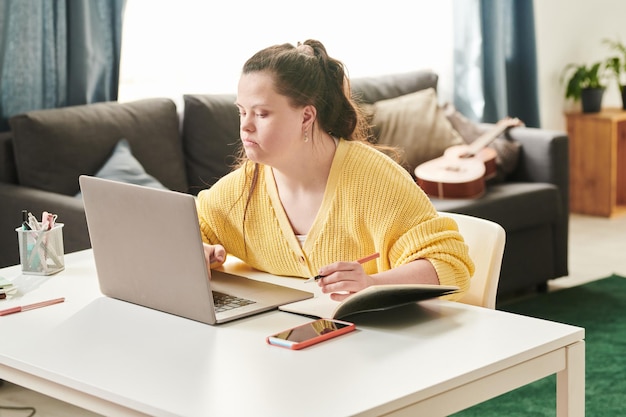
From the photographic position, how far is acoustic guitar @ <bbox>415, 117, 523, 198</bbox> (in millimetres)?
3770

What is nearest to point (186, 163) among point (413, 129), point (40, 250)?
point (413, 129)

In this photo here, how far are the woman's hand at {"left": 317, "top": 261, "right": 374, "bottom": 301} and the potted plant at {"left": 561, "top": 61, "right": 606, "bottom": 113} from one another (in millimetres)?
3962

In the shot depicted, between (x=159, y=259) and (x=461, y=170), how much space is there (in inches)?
93.2

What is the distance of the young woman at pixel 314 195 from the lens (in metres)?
1.83

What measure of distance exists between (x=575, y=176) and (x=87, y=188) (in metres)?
4.07

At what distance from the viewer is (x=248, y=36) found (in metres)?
4.22

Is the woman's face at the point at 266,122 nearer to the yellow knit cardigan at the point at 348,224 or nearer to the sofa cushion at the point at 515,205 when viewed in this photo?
the yellow knit cardigan at the point at 348,224

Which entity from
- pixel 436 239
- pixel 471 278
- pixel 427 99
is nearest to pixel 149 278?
pixel 436 239

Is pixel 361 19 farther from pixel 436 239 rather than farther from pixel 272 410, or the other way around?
pixel 272 410

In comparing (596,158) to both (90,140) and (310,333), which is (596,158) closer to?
(90,140)

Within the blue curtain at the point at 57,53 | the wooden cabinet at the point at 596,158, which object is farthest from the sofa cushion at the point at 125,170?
the wooden cabinet at the point at 596,158

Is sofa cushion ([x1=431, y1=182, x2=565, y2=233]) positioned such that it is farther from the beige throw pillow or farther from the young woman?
the young woman

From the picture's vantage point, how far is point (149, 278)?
1720mm

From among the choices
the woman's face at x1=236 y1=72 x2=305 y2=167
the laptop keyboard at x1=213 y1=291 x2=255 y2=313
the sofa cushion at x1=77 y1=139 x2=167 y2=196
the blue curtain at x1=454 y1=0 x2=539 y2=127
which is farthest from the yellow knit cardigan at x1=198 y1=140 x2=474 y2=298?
the blue curtain at x1=454 y1=0 x2=539 y2=127
